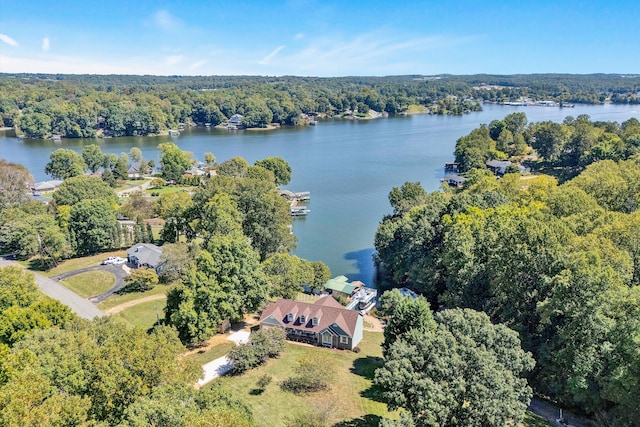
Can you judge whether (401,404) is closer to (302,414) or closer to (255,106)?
(302,414)

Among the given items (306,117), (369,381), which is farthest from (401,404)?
(306,117)

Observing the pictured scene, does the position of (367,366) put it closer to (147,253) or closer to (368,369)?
(368,369)

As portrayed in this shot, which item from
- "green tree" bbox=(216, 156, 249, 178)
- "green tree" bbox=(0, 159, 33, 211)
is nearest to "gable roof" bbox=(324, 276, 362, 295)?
"green tree" bbox=(216, 156, 249, 178)

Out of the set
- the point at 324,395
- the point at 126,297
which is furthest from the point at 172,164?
the point at 324,395

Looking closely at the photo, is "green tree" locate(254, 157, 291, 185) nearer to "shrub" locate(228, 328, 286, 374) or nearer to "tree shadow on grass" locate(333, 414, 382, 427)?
"shrub" locate(228, 328, 286, 374)

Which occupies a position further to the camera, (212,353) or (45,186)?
(45,186)

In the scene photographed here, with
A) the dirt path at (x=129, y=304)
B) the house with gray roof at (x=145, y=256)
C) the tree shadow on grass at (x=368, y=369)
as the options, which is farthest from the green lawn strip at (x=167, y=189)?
the tree shadow on grass at (x=368, y=369)
